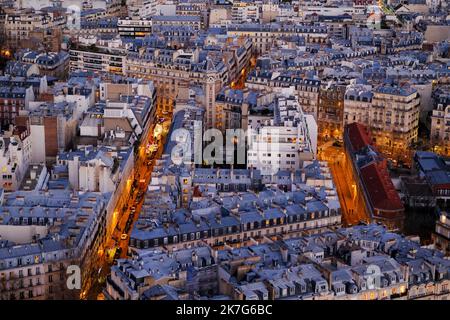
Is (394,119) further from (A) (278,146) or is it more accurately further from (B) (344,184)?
(A) (278,146)

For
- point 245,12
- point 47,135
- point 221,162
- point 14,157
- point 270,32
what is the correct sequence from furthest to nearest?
point 245,12
point 270,32
point 221,162
point 47,135
point 14,157

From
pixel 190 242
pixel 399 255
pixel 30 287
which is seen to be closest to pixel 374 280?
pixel 399 255

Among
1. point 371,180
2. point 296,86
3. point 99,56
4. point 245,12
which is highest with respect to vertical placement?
point 245,12

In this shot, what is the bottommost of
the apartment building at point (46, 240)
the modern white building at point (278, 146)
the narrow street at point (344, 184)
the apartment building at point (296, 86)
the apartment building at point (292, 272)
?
the narrow street at point (344, 184)

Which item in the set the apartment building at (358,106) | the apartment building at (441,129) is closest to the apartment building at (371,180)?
the apartment building at (358,106)

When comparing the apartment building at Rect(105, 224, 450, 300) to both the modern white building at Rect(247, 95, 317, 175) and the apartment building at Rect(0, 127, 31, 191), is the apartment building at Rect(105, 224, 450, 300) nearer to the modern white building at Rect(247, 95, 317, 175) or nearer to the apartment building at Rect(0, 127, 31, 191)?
the apartment building at Rect(0, 127, 31, 191)

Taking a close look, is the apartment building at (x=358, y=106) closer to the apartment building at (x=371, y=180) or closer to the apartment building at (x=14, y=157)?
the apartment building at (x=371, y=180)

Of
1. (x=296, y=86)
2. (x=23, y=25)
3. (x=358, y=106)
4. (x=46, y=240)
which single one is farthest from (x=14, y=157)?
(x=23, y=25)
